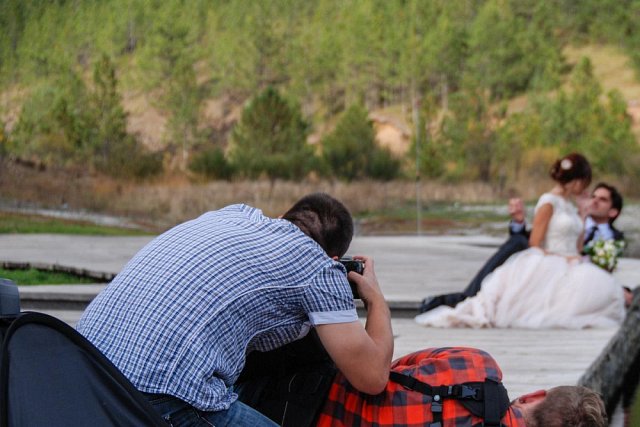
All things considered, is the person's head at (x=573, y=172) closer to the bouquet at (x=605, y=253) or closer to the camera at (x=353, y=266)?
the bouquet at (x=605, y=253)

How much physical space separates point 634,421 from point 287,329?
10.8 ft

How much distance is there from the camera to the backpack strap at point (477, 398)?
8.91ft

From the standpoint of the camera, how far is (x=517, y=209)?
300 inches

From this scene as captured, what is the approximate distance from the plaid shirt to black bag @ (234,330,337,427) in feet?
0.14

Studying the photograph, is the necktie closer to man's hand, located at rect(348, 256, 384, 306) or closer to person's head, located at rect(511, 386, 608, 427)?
person's head, located at rect(511, 386, 608, 427)

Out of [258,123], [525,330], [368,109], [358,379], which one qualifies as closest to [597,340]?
[525,330]

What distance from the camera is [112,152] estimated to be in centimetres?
1933

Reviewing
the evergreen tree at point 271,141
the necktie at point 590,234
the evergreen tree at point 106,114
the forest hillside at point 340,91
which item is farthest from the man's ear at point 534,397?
the evergreen tree at point 271,141

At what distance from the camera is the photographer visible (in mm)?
2396

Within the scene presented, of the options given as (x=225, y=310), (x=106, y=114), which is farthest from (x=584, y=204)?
(x=106, y=114)

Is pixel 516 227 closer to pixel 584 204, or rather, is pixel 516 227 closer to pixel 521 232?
pixel 521 232

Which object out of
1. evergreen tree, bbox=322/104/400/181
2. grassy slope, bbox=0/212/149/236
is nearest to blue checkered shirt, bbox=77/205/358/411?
grassy slope, bbox=0/212/149/236

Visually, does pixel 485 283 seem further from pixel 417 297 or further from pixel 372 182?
pixel 372 182

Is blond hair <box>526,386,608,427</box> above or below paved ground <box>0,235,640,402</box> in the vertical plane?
above
